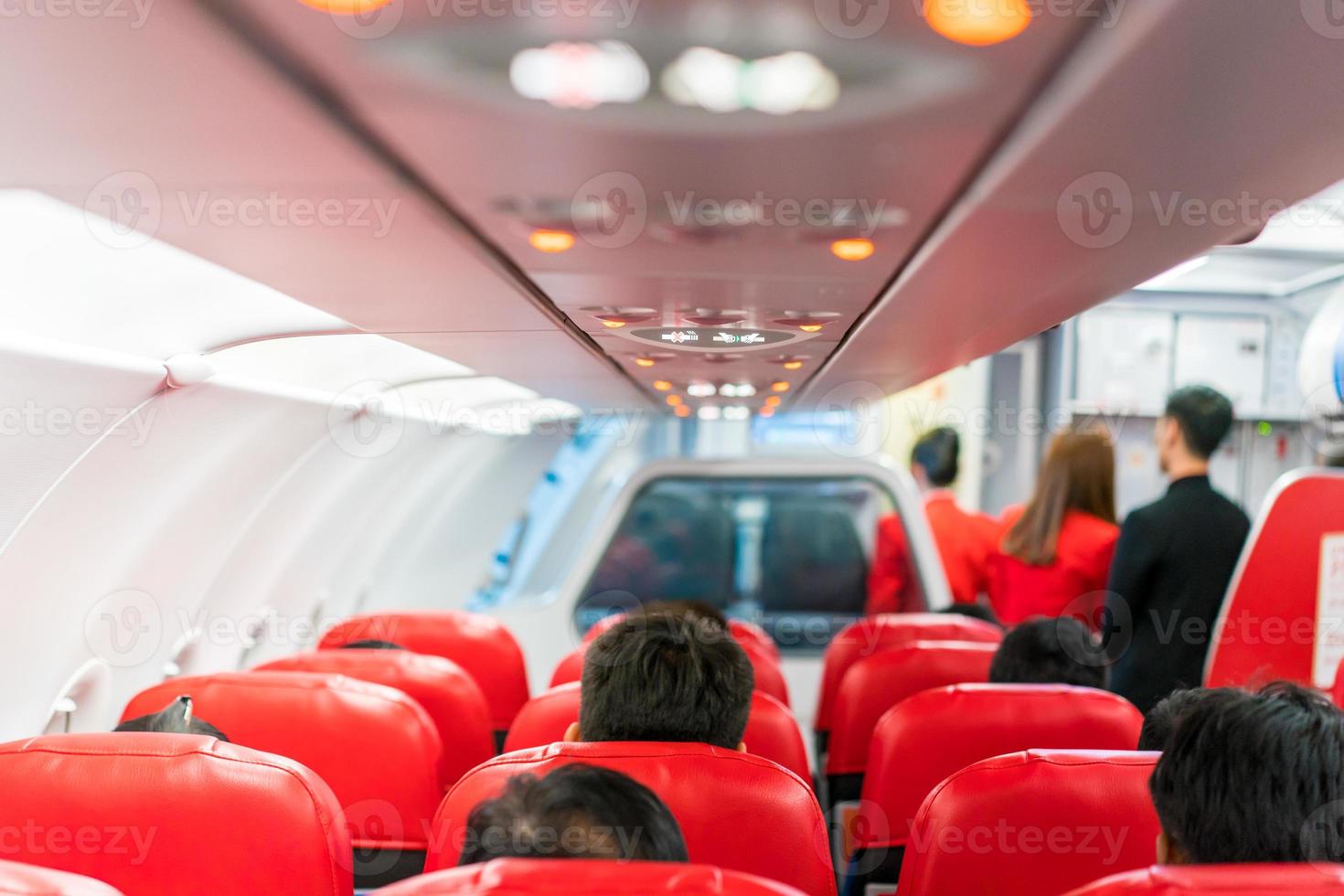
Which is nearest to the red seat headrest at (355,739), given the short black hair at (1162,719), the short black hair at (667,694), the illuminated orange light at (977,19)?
the short black hair at (667,694)

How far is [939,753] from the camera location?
2.29m

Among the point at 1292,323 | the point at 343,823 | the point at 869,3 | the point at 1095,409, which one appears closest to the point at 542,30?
the point at 869,3

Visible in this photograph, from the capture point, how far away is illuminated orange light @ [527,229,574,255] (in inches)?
65.2

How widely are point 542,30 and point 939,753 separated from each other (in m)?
1.79

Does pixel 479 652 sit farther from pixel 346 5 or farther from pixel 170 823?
pixel 346 5

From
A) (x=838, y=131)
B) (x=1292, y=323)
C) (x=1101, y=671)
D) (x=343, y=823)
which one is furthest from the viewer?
(x=1292, y=323)

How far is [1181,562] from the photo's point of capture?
3.62 meters

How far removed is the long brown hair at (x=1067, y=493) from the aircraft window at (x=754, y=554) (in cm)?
175

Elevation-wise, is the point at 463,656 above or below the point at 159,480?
below

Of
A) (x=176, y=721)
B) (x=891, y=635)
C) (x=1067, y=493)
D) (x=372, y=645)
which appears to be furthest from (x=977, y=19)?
(x=1067, y=493)

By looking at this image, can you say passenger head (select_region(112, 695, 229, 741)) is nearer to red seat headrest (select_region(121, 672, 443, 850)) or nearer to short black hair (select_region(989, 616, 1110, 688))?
red seat headrest (select_region(121, 672, 443, 850))

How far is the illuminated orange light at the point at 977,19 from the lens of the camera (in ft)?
2.97

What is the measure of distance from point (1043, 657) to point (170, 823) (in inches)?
87.7

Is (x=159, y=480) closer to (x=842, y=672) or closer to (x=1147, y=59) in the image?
(x=842, y=672)
